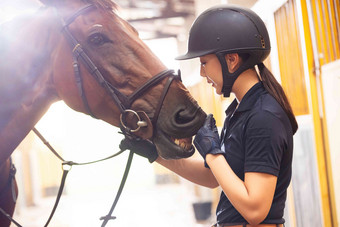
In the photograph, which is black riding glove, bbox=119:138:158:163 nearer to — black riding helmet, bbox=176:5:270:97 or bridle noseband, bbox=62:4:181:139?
bridle noseband, bbox=62:4:181:139

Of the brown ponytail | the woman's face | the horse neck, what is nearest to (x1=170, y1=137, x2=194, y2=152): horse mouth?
the woman's face

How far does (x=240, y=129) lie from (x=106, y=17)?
0.70 m

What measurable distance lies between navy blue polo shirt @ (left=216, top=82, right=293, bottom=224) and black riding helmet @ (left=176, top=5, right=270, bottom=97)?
0.09 metres

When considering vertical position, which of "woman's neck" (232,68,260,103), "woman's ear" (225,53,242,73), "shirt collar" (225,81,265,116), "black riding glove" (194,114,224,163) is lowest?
"black riding glove" (194,114,224,163)

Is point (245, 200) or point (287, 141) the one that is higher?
point (287, 141)

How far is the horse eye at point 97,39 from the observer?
1498 mm

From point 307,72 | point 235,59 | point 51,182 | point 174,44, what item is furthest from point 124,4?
point 235,59

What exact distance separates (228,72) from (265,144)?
28 centimetres

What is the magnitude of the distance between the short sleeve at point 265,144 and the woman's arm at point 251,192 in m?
0.02

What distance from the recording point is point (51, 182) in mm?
11922

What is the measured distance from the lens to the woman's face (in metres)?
1.32

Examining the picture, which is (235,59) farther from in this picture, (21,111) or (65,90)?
(21,111)

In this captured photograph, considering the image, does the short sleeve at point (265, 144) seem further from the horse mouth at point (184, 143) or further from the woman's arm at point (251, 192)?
the horse mouth at point (184, 143)

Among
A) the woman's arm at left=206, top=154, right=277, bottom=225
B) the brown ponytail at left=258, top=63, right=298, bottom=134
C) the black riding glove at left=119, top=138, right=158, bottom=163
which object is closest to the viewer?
the woman's arm at left=206, top=154, right=277, bottom=225
